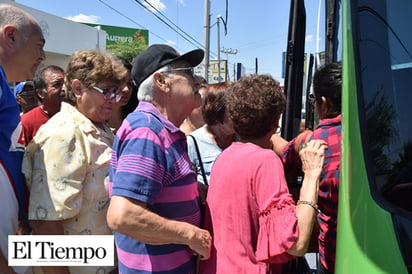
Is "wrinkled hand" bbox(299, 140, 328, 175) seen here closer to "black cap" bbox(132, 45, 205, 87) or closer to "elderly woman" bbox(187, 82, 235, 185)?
"black cap" bbox(132, 45, 205, 87)

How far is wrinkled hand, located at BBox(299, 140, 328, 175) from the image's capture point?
4.75 ft

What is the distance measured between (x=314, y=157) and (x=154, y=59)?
87cm

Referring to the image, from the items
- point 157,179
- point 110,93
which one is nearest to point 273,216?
point 157,179

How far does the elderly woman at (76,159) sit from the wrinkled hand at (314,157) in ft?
3.22

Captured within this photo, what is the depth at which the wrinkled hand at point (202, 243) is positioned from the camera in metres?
1.46

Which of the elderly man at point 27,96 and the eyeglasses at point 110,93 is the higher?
the elderly man at point 27,96

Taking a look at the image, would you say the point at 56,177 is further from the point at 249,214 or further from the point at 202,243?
the point at 249,214

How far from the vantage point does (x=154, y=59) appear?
5.51 ft

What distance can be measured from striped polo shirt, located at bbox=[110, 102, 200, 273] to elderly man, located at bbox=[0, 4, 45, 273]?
499mm

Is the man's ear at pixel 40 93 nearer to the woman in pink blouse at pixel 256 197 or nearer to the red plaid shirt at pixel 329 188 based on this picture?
the woman in pink blouse at pixel 256 197

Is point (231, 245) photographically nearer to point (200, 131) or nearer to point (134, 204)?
point (134, 204)

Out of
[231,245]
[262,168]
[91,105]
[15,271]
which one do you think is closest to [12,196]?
[15,271]

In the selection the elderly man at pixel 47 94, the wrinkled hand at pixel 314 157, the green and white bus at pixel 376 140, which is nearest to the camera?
the green and white bus at pixel 376 140

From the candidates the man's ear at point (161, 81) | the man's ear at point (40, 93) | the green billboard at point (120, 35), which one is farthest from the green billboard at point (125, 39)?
the man's ear at point (161, 81)
